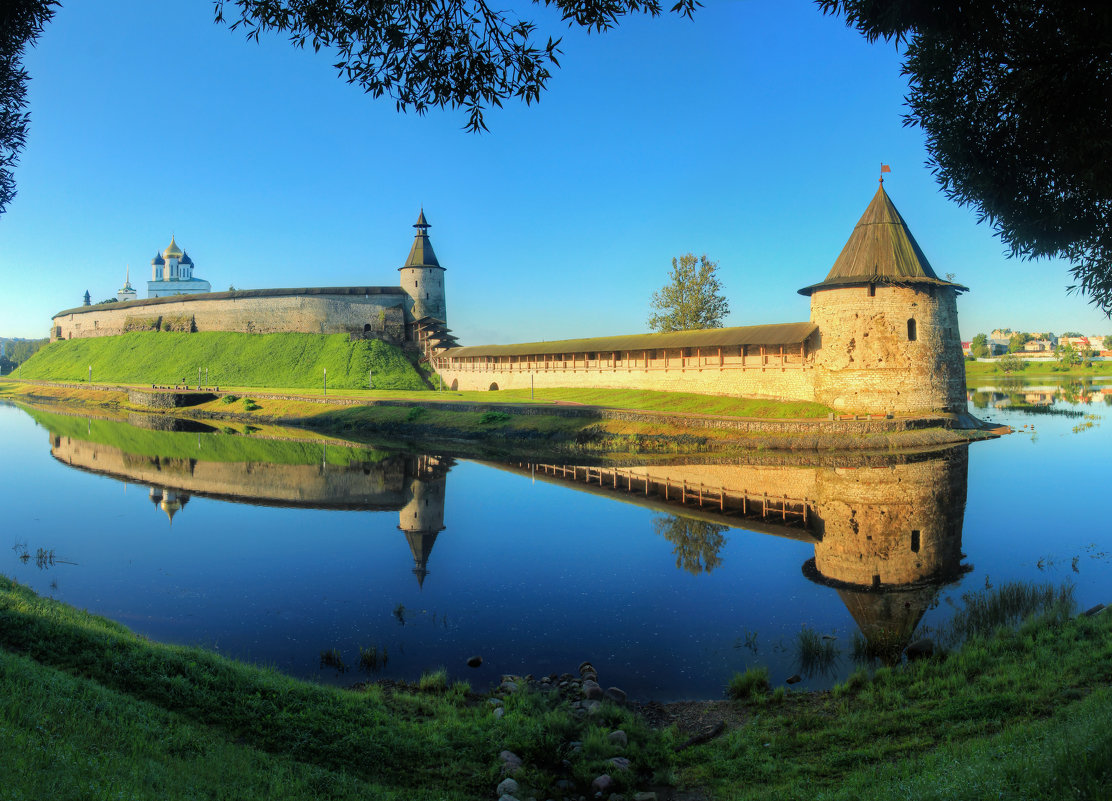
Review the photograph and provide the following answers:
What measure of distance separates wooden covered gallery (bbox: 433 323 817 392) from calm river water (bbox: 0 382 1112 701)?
8.28 metres

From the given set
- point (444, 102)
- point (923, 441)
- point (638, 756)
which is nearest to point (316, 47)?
point (444, 102)

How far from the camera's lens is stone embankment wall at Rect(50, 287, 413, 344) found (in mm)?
55250

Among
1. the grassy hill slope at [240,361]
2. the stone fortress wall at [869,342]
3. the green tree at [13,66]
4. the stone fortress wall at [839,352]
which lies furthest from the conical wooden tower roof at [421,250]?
the green tree at [13,66]

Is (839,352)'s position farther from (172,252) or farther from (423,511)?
(172,252)

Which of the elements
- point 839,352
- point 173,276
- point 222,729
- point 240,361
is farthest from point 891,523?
point 173,276

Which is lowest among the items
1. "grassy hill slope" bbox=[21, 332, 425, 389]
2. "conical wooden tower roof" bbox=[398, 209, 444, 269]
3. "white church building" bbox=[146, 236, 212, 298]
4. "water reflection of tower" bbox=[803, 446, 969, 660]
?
"water reflection of tower" bbox=[803, 446, 969, 660]

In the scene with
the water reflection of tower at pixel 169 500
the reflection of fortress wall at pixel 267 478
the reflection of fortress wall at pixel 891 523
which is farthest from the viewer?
the reflection of fortress wall at pixel 267 478

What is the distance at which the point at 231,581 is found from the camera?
1029 centimetres

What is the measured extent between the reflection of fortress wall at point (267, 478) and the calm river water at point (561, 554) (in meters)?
0.14

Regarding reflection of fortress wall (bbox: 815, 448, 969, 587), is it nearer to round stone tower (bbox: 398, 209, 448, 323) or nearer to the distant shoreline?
the distant shoreline

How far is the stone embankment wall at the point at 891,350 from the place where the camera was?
2494 cm

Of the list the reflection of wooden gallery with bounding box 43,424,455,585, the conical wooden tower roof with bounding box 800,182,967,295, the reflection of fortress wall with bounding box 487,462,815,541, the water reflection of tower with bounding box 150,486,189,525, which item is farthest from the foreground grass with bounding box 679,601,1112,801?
the conical wooden tower roof with bounding box 800,182,967,295

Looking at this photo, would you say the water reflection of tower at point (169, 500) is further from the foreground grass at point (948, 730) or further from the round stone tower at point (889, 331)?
the round stone tower at point (889, 331)

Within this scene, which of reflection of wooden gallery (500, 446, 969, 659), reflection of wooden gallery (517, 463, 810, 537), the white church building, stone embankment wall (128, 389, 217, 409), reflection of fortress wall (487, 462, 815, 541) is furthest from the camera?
the white church building
